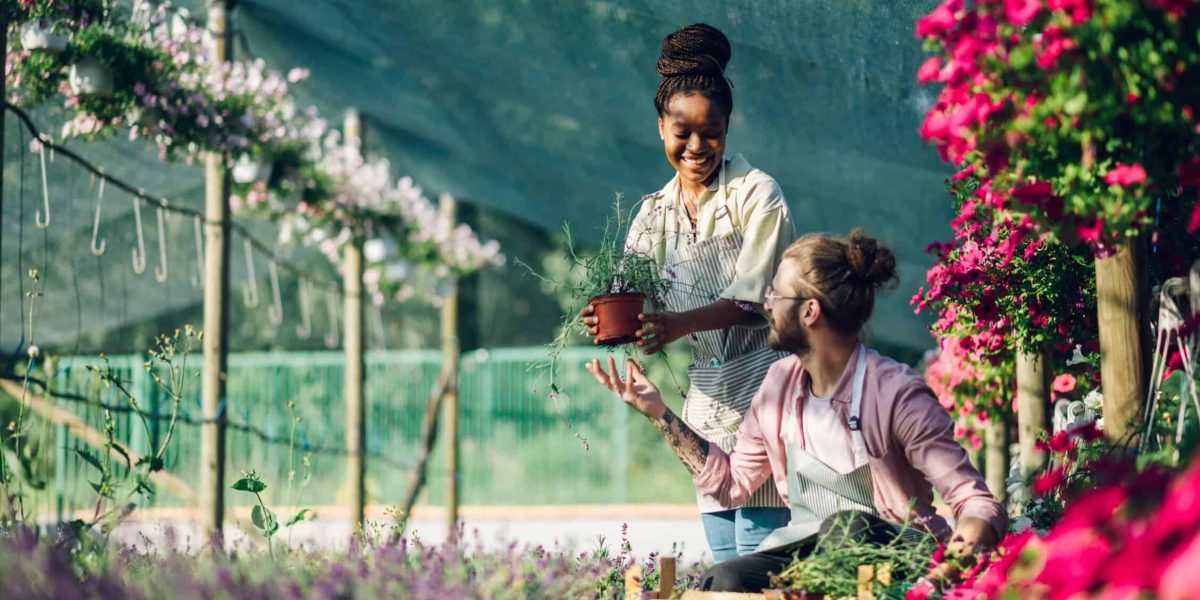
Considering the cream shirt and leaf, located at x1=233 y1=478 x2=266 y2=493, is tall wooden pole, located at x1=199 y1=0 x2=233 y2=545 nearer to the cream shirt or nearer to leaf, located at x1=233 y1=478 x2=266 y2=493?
leaf, located at x1=233 y1=478 x2=266 y2=493

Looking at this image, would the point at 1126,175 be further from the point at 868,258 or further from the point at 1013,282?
the point at 1013,282

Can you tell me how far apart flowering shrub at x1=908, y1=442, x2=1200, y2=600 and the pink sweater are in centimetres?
69

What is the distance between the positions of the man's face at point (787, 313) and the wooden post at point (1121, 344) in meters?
0.55

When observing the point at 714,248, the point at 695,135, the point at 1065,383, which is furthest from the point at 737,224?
the point at 1065,383

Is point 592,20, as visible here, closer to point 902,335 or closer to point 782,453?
point 782,453

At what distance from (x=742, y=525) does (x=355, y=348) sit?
657cm

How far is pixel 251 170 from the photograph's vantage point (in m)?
7.25

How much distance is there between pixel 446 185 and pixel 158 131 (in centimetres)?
464

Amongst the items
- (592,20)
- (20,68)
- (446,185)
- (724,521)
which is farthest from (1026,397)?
(446,185)

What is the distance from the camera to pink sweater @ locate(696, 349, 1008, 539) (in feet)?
8.01

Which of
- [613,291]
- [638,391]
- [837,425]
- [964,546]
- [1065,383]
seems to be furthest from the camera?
[1065,383]

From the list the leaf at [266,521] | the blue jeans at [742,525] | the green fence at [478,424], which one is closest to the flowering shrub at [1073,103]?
the blue jeans at [742,525]

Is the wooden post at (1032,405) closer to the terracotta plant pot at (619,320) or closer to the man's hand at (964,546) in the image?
the terracotta plant pot at (619,320)

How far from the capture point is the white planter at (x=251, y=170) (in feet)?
23.5
